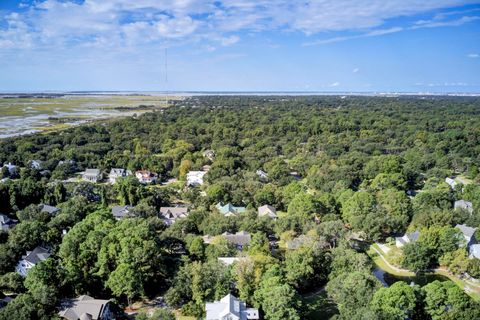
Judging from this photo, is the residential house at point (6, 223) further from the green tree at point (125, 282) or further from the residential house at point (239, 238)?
the residential house at point (239, 238)

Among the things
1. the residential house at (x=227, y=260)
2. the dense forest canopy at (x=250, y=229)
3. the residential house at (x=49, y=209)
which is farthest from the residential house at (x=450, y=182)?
the residential house at (x=49, y=209)

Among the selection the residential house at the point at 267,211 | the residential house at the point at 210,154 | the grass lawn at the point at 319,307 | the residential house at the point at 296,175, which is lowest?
the grass lawn at the point at 319,307

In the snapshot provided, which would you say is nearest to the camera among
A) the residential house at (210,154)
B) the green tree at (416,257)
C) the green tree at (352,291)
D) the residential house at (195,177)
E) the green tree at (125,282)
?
the green tree at (352,291)

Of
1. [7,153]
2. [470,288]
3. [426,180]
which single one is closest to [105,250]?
[470,288]

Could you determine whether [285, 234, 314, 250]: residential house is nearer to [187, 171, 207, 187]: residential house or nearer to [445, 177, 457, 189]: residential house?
[187, 171, 207, 187]: residential house

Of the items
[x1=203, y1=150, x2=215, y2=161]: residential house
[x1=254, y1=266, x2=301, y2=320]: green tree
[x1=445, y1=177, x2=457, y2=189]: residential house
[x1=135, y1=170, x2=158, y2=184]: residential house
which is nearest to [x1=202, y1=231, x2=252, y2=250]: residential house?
[x1=254, y1=266, x2=301, y2=320]: green tree

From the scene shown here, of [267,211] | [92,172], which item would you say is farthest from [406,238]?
[92,172]

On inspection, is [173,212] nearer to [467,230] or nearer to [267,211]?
[267,211]
